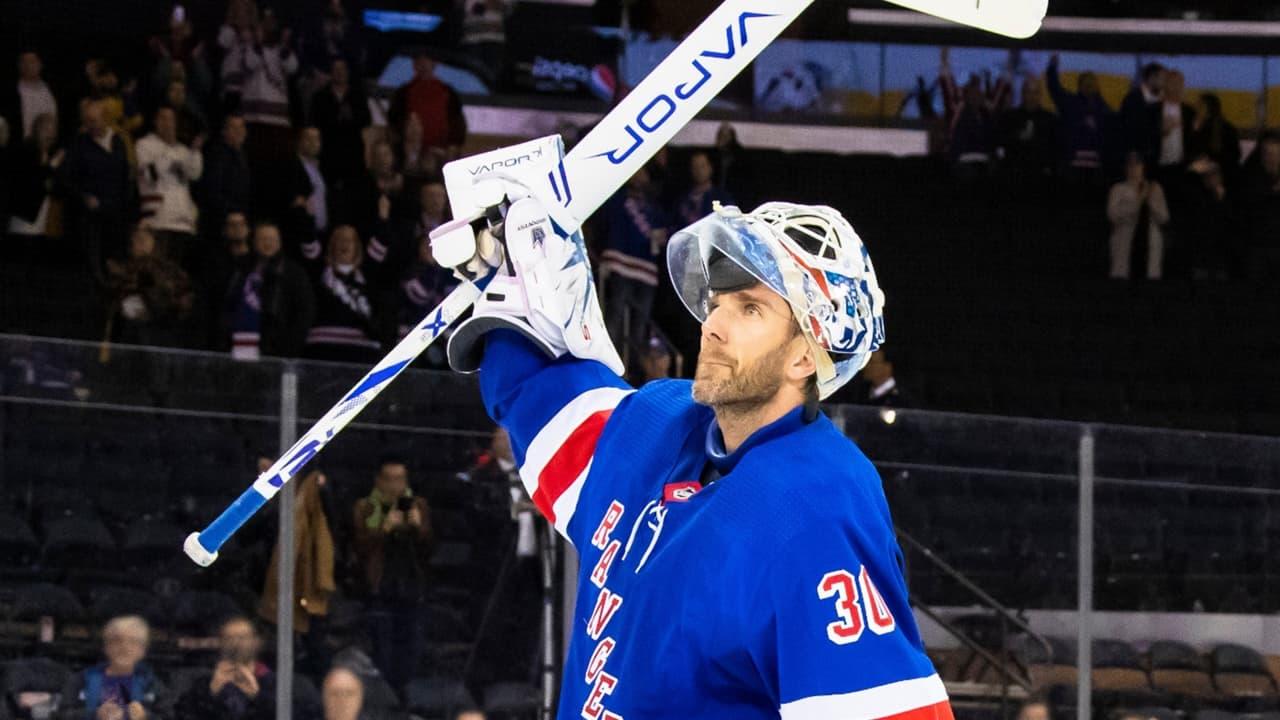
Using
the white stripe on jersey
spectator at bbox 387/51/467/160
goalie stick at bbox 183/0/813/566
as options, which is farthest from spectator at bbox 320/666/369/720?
spectator at bbox 387/51/467/160

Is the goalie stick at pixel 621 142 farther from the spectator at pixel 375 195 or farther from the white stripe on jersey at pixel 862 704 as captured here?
the spectator at pixel 375 195

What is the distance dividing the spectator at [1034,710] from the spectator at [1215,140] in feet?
23.7

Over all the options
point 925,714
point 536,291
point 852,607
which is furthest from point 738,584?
point 536,291

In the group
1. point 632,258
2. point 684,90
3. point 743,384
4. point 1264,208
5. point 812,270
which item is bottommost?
point 743,384

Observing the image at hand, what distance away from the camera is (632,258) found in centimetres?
965

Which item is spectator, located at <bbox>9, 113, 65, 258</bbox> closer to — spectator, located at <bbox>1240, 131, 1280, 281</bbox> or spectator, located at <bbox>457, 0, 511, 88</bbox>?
spectator, located at <bbox>457, 0, 511, 88</bbox>

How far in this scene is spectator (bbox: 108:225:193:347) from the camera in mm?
8195

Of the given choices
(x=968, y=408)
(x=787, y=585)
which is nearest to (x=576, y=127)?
(x=968, y=408)

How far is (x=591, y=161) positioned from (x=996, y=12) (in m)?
0.61

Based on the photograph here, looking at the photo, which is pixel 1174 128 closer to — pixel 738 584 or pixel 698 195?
pixel 698 195

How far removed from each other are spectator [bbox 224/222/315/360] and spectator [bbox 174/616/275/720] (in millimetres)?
3336

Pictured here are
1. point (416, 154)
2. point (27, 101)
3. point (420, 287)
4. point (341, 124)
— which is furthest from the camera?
point (416, 154)

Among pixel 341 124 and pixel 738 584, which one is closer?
pixel 738 584

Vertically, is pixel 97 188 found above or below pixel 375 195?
below
